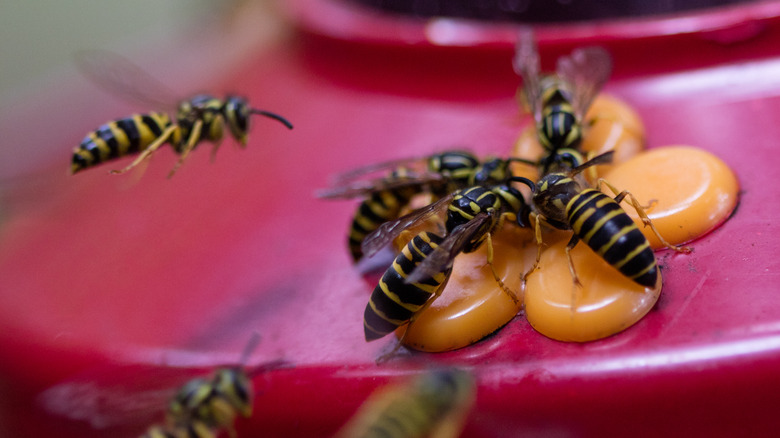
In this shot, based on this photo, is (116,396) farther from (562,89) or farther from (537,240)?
(562,89)

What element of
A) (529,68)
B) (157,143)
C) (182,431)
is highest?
(157,143)

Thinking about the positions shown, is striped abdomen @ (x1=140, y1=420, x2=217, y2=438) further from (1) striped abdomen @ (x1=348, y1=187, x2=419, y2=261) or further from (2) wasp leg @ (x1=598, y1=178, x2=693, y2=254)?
(2) wasp leg @ (x1=598, y1=178, x2=693, y2=254)

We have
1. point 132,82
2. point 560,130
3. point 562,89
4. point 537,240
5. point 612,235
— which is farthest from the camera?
point 132,82

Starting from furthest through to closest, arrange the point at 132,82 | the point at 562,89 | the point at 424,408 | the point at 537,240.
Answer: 1. the point at 132,82
2. the point at 562,89
3. the point at 537,240
4. the point at 424,408

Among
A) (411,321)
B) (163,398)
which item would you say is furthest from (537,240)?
(163,398)

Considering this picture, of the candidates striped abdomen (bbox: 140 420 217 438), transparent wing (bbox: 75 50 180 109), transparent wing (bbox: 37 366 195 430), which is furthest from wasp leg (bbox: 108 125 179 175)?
striped abdomen (bbox: 140 420 217 438)

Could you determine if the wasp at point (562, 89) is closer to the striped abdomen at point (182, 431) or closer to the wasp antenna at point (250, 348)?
the wasp antenna at point (250, 348)
